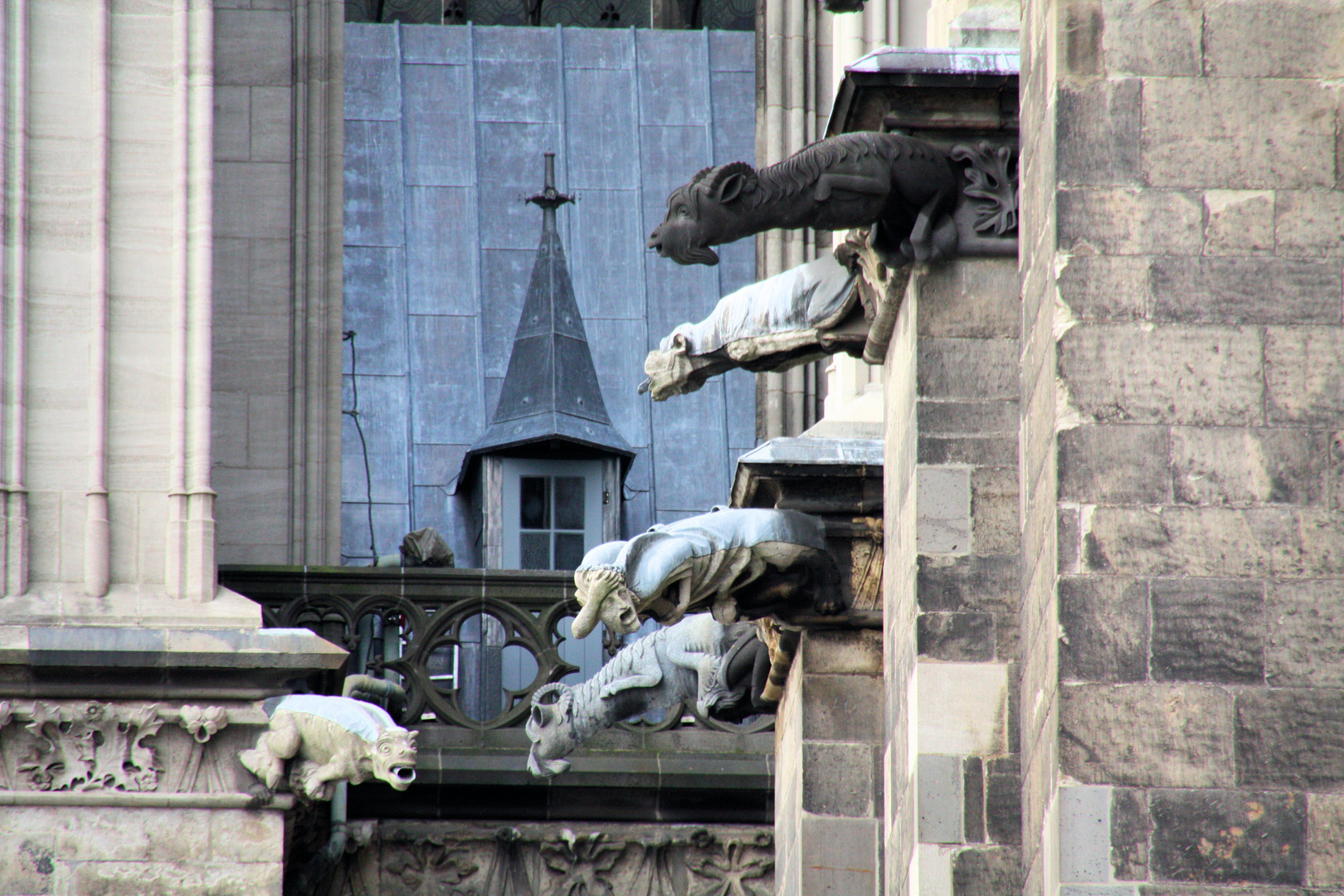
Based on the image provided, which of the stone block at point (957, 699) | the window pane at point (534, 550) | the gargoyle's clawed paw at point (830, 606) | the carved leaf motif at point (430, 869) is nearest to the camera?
the stone block at point (957, 699)

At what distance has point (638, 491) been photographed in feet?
65.0

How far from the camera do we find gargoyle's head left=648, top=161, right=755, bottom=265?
9773mm

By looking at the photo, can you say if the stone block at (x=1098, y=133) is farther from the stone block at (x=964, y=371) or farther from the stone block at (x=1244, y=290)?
the stone block at (x=964, y=371)

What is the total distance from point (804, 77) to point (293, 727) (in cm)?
753

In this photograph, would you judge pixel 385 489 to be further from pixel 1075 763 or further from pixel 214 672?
pixel 1075 763

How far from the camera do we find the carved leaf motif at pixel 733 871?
1591cm

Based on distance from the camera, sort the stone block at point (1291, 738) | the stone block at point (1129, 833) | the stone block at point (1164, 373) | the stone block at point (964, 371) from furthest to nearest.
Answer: the stone block at point (964, 371) < the stone block at point (1164, 373) < the stone block at point (1291, 738) < the stone block at point (1129, 833)

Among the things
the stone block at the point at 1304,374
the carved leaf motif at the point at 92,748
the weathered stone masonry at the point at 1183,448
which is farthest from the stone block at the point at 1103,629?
the carved leaf motif at the point at 92,748

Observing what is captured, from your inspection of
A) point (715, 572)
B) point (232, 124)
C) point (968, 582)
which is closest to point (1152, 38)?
point (968, 582)

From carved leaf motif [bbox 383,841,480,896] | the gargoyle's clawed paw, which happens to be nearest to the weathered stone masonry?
the gargoyle's clawed paw

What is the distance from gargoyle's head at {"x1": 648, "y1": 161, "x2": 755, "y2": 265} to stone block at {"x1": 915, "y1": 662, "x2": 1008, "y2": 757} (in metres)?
1.43

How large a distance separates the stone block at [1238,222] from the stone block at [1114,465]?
0.51 m

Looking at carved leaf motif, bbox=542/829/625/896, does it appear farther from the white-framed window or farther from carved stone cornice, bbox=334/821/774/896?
the white-framed window

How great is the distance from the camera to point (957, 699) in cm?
983
